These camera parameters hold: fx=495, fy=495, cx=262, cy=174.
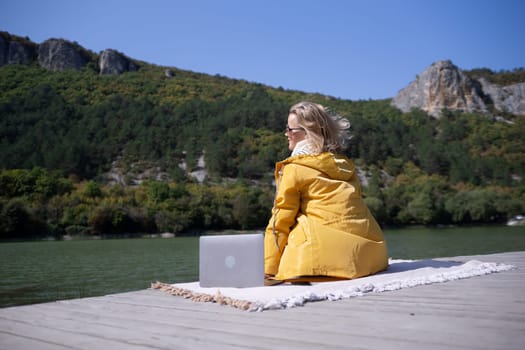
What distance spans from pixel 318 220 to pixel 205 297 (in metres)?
1.12

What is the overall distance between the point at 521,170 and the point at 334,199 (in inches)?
3483

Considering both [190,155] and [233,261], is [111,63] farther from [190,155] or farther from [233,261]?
[233,261]

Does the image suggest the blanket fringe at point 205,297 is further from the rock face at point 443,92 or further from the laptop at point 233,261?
the rock face at point 443,92

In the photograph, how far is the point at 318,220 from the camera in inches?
153

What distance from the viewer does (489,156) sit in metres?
86.9

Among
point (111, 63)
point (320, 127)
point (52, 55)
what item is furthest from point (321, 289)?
point (111, 63)

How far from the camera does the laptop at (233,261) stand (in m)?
3.67

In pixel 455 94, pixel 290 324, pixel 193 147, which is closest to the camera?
pixel 290 324

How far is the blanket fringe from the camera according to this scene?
287cm

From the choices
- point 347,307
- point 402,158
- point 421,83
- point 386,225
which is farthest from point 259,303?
point 421,83

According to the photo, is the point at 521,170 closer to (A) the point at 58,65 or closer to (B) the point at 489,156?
(B) the point at 489,156

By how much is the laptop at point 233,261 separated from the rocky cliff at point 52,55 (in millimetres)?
106200

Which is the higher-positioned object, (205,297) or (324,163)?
(324,163)

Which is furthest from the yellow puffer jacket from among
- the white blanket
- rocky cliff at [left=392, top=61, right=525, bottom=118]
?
rocky cliff at [left=392, top=61, right=525, bottom=118]
